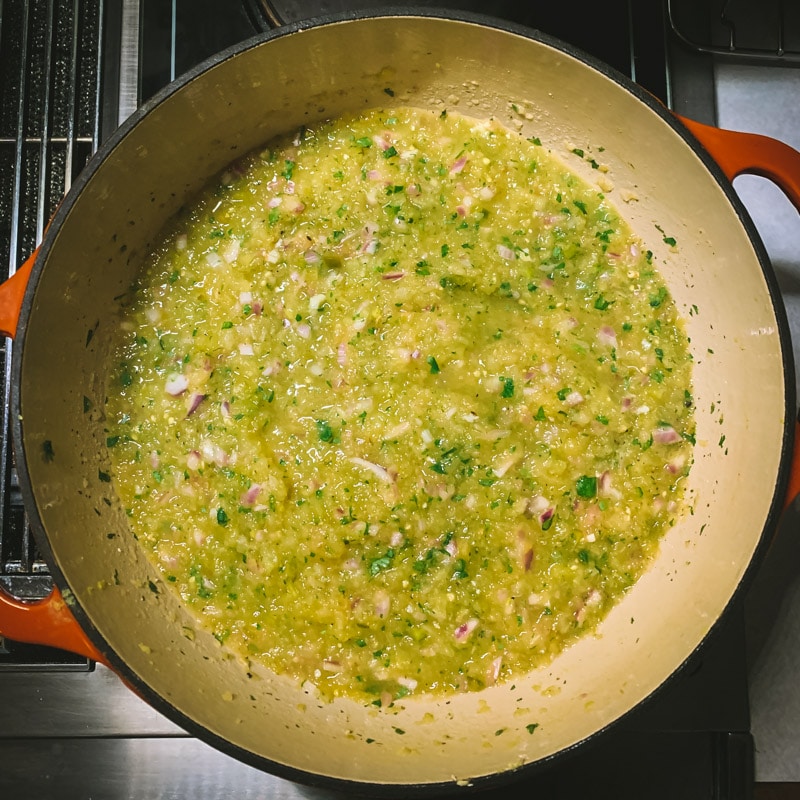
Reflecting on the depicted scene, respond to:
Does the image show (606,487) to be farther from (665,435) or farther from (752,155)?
(752,155)

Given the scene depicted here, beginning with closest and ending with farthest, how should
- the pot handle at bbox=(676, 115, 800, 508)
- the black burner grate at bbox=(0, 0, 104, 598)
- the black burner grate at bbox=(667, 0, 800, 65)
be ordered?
the pot handle at bbox=(676, 115, 800, 508) < the black burner grate at bbox=(0, 0, 104, 598) < the black burner grate at bbox=(667, 0, 800, 65)

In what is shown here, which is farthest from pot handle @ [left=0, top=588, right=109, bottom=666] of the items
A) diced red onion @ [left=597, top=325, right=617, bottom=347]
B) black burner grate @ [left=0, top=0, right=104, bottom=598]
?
diced red onion @ [left=597, top=325, right=617, bottom=347]

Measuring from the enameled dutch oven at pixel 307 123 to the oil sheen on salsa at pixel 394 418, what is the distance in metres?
0.07

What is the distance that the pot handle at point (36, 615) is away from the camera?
1.50 m

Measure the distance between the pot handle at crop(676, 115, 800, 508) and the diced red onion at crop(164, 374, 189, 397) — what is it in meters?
1.29

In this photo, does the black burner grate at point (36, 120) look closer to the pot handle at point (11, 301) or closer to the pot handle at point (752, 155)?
the pot handle at point (11, 301)

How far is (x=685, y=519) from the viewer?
1.86 m

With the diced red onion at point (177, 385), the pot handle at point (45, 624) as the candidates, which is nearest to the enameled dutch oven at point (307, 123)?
the pot handle at point (45, 624)

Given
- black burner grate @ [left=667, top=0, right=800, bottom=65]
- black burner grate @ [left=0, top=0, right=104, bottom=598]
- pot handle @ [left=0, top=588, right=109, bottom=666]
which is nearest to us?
pot handle @ [left=0, top=588, right=109, bottom=666]

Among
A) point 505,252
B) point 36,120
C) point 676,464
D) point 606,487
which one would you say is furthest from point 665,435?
point 36,120

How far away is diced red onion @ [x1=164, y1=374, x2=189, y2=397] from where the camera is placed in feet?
5.95

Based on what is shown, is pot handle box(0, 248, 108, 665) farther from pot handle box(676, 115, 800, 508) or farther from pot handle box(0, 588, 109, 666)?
pot handle box(676, 115, 800, 508)

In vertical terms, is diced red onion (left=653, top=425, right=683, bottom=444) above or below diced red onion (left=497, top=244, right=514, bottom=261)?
below

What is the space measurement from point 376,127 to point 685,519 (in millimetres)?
1278
